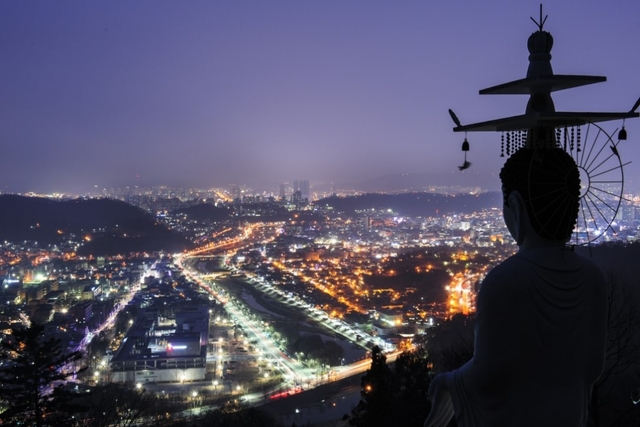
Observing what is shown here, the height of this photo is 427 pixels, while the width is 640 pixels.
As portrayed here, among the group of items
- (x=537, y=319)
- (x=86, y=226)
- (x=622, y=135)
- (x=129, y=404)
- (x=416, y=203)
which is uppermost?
(x=622, y=135)

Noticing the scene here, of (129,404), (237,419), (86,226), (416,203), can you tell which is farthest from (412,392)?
(416,203)

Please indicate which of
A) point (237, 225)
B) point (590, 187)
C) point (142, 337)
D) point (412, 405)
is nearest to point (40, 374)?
point (412, 405)

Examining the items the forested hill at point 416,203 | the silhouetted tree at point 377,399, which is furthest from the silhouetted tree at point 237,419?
the forested hill at point 416,203

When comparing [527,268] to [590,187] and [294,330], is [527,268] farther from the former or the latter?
[294,330]

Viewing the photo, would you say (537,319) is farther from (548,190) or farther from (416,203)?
(416,203)

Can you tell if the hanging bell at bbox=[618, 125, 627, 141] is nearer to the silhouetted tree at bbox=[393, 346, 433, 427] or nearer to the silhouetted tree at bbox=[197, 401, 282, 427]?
the silhouetted tree at bbox=[393, 346, 433, 427]

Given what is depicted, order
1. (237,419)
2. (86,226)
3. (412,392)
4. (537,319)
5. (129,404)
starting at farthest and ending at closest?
(86,226), (129,404), (237,419), (412,392), (537,319)

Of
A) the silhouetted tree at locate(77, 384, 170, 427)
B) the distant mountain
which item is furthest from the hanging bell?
the distant mountain
